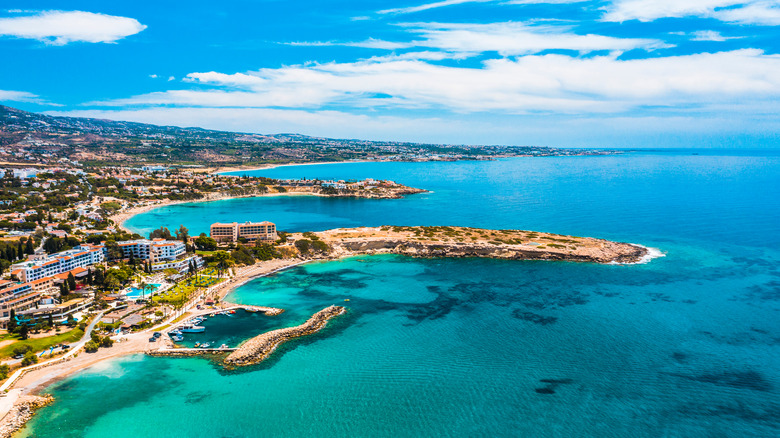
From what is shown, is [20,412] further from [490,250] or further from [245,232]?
[490,250]

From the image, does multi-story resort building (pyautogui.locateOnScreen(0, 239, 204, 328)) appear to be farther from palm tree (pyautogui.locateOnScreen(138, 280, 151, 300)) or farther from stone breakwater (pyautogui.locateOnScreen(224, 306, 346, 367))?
stone breakwater (pyautogui.locateOnScreen(224, 306, 346, 367))

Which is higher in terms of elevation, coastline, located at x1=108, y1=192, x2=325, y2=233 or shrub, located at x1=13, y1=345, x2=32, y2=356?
coastline, located at x1=108, y1=192, x2=325, y2=233

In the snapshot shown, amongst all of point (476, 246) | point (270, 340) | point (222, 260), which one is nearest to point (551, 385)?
point (270, 340)

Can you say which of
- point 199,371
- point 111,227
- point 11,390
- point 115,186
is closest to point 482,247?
point 199,371

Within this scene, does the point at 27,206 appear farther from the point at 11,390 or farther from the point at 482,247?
the point at 482,247

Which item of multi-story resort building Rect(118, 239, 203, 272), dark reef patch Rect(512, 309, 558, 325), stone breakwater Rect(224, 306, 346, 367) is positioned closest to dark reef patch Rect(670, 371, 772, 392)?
dark reef patch Rect(512, 309, 558, 325)

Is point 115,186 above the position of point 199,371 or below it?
above

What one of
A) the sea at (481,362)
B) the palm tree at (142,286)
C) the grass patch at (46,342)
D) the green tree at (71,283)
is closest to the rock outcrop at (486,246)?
the sea at (481,362)

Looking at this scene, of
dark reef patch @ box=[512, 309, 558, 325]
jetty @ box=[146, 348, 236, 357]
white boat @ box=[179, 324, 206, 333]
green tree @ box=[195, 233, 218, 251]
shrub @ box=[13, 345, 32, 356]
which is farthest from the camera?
green tree @ box=[195, 233, 218, 251]
